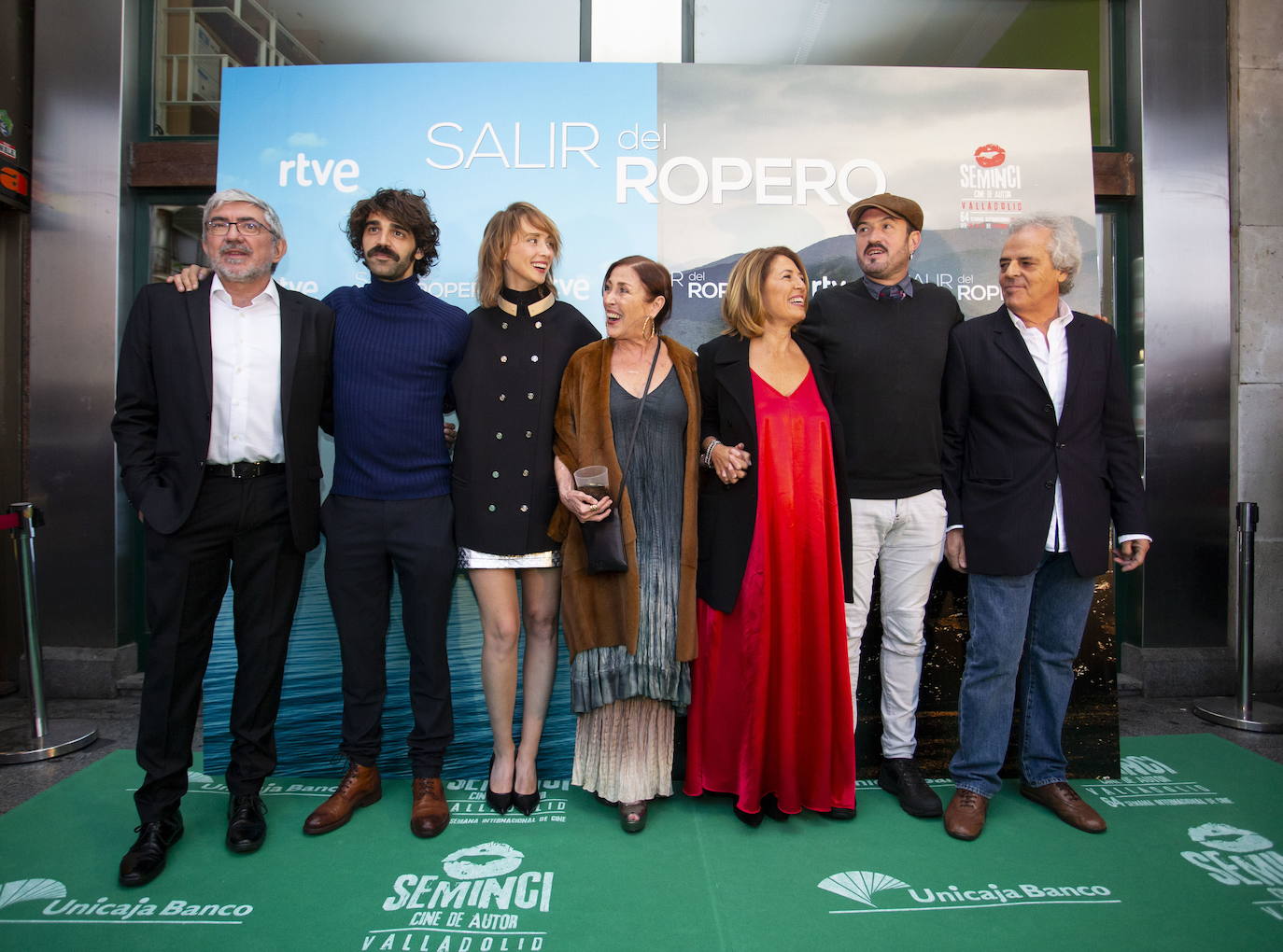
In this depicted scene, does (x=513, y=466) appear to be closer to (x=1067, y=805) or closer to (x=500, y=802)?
(x=500, y=802)

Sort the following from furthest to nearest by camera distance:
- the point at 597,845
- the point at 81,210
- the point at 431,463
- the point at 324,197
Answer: the point at 81,210 < the point at 324,197 < the point at 431,463 < the point at 597,845

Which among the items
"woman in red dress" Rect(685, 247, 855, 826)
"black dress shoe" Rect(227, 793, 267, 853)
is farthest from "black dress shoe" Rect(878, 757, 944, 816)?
"black dress shoe" Rect(227, 793, 267, 853)

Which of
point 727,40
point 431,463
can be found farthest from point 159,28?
point 431,463

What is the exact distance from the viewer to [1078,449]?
2.84 m

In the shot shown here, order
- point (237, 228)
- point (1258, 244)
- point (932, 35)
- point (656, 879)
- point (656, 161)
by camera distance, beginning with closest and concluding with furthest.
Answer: point (656, 879) → point (237, 228) → point (656, 161) → point (1258, 244) → point (932, 35)

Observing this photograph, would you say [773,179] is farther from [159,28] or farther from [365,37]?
[159,28]

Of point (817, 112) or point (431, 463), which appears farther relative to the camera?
point (817, 112)

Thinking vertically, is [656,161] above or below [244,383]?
above

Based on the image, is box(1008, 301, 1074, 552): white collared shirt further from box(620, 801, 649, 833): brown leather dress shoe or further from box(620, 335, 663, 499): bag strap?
box(620, 801, 649, 833): brown leather dress shoe

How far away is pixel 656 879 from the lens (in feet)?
8.21

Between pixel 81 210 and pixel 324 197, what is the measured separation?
6.09 ft

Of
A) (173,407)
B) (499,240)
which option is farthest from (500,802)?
(499,240)

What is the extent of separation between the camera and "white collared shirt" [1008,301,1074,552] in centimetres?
283

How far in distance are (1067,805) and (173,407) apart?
3.38 m
